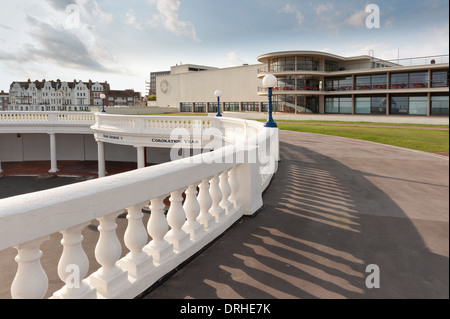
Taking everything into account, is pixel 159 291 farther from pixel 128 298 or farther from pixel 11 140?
pixel 11 140

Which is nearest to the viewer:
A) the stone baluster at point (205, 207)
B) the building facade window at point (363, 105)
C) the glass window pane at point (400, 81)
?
the stone baluster at point (205, 207)

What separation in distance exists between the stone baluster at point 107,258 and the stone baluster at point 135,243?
0.22 meters

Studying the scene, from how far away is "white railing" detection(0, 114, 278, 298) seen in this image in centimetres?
222

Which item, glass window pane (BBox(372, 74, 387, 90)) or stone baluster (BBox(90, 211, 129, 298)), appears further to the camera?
glass window pane (BBox(372, 74, 387, 90))

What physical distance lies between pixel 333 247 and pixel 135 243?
229 centimetres

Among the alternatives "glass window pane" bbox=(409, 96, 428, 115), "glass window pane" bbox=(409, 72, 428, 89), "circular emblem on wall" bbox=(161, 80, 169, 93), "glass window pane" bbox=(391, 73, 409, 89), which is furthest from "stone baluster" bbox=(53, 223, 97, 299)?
"circular emblem on wall" bbox=(161, 80, 169, 93)

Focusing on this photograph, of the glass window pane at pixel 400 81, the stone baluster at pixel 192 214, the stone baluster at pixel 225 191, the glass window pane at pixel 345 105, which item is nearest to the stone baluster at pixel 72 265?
the stone baluster at pixel 192 214

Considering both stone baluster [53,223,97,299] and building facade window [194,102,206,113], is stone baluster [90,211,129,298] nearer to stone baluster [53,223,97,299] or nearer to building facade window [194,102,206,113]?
stone baluster [53,223,97,299]

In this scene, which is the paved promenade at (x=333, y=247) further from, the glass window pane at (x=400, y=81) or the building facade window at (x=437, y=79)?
the glass window pane at (x=400, y=81)

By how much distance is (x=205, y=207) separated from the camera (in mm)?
4281

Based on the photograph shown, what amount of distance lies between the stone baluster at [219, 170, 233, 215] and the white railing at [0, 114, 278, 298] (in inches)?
0.6

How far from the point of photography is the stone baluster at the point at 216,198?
177 inches
